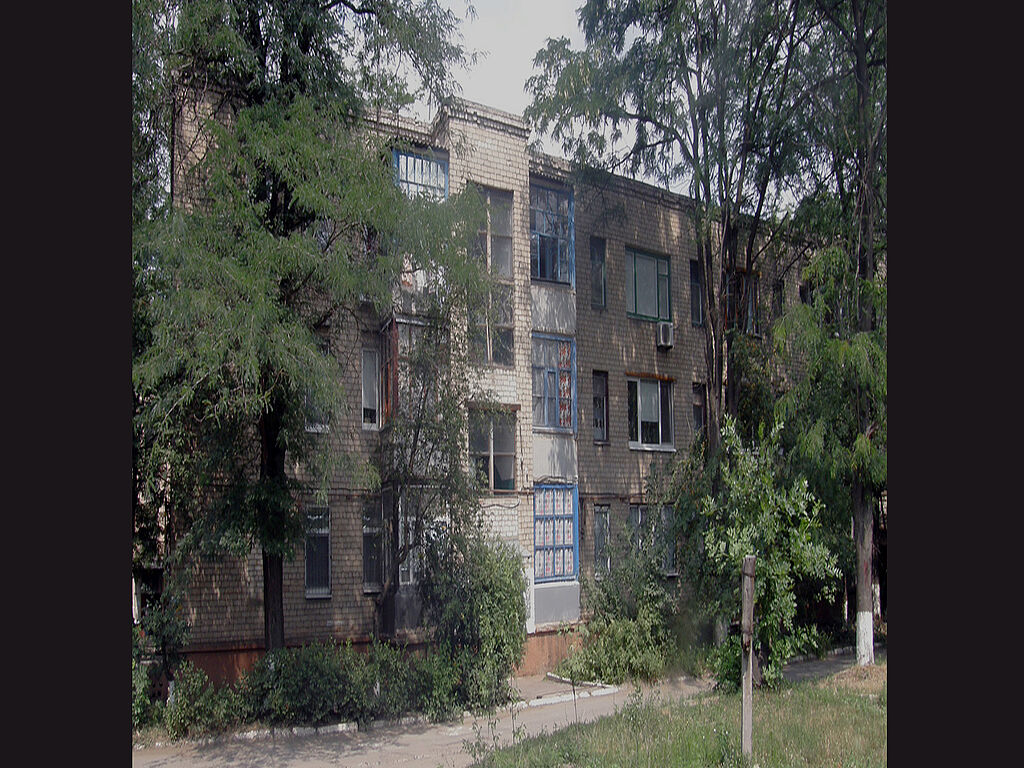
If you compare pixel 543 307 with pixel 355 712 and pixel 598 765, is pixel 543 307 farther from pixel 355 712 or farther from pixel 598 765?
pixel 598 765

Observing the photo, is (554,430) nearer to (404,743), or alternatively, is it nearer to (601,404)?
(601,404)

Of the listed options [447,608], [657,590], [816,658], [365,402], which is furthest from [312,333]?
[816,658]

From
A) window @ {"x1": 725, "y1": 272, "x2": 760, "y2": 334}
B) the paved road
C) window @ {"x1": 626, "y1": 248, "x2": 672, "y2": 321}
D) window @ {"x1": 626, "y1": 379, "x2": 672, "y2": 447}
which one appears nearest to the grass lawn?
the paved road

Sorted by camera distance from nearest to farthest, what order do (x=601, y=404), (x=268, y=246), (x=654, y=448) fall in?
(x=268, y=246) < (x=601, y=404) < (x=654, y=448)

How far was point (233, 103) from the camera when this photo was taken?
1038cm

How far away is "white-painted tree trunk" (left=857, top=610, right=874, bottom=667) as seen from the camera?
523 inches

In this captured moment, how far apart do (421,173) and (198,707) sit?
721 cm

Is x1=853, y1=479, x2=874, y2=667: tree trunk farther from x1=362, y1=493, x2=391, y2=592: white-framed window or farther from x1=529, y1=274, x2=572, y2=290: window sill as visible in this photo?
x1=362, y1=493, x2=391, y2=592: white-framed window

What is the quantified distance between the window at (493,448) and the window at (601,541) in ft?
6.50

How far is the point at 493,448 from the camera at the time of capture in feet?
41.5

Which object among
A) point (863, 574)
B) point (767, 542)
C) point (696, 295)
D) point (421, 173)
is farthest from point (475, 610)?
point (696, 295)

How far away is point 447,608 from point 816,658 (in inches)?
289

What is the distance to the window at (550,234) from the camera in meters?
13.9

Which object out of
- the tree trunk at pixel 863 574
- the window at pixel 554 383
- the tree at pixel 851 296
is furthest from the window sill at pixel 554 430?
the tree trunk at pixel 863 574
